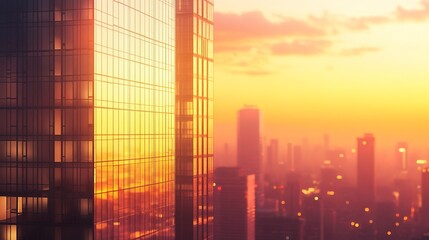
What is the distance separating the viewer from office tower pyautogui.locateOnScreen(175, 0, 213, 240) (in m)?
137

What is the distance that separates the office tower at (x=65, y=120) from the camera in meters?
93.9

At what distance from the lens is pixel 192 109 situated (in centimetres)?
13800

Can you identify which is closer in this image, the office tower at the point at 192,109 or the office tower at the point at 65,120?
the office tower at the point at 65,120

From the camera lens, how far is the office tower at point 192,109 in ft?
448

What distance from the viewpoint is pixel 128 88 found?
104m

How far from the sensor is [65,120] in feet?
312

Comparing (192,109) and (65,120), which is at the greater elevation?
(192,109)

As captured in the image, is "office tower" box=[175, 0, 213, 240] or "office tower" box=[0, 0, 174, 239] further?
"office tower" box=[175, 0, 213, 240]

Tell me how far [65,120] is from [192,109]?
4569 cm

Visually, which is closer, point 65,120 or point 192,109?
point 65,120

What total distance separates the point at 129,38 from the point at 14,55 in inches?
639

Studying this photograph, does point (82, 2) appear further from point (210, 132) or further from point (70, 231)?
point (210, 132)

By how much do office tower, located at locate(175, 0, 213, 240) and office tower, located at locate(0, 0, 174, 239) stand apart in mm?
33904

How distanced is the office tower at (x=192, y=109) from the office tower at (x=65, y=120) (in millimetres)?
33904
